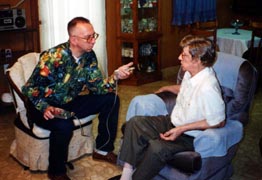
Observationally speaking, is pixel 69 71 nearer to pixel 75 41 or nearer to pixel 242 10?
pixel 75 41

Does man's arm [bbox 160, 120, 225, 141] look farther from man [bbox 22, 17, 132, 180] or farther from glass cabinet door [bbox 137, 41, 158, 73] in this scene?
glass cabinet door [bbox 137, 41, 158, 73]

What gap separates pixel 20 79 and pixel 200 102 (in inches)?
51.9

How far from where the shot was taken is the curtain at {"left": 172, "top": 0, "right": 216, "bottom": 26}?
199 inches

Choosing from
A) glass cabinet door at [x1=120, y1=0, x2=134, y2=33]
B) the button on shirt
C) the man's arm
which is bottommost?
the man's arm

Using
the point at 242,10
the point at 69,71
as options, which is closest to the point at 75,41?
the point at 69,71

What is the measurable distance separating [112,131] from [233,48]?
2200 millimetres

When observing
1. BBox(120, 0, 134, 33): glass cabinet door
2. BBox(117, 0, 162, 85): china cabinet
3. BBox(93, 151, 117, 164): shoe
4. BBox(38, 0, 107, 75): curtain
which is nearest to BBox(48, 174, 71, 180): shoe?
BBox(93, 151, 117, 164): shoe

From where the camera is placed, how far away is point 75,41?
250 cm

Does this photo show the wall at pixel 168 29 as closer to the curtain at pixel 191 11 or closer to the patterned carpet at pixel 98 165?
the curtain at pixel 191 11

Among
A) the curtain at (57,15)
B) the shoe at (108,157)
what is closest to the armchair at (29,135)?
the shoe at (108,157)

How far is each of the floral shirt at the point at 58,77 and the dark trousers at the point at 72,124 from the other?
86mm

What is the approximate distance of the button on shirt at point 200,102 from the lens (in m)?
2.09

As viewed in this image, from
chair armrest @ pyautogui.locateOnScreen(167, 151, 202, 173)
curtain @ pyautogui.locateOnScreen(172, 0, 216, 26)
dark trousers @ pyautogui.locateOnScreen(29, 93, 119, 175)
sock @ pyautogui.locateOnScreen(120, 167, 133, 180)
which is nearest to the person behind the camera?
chair armrest @ pyautogui.locateOnScreen(167, 151, 202, 173)

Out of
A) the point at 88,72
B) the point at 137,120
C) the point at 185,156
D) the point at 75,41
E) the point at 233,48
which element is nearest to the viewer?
the point at 185,156
